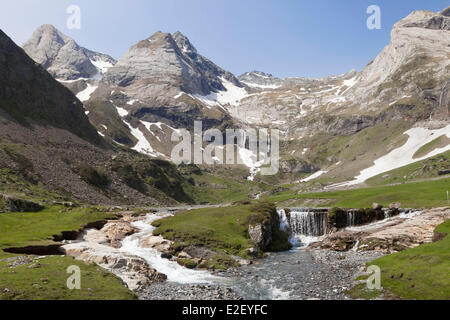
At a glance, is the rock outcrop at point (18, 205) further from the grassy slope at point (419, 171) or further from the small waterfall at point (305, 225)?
the grassy slope at point (419, 171)

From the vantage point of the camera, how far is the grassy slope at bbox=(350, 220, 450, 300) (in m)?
27.0

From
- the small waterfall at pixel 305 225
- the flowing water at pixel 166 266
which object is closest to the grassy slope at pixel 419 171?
the small waterfall at pixel 305 225

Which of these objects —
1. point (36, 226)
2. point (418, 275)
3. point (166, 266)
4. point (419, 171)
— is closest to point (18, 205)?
point (36, 226)

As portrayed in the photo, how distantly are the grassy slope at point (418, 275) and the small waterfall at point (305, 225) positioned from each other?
41384 mm

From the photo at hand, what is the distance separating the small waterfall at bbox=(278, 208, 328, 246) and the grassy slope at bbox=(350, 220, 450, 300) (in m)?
41.4

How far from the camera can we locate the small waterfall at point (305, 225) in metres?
80.3

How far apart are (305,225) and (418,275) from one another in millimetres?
52925

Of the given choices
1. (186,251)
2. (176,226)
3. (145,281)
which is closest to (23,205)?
(176,226)

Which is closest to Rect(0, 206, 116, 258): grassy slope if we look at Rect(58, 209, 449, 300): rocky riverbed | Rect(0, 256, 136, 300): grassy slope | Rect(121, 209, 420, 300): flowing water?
Rect(58, 209, 449, 300): rocky riverbed

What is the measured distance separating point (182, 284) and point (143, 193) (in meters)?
154

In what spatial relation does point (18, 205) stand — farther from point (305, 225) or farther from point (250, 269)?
point (305, 225)

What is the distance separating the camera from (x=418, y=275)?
30.3 m

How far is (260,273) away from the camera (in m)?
44.5

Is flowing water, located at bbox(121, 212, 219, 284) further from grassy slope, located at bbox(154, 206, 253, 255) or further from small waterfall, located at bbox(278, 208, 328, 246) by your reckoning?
small waterfall, located at bbox(278, 208, 328, 246)
